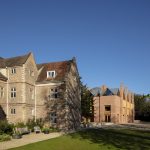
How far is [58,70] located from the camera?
4591cm

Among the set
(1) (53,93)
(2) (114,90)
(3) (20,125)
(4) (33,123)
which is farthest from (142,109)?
(3) (20,125)

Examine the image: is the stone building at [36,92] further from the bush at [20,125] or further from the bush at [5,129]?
the bush at [5,129]

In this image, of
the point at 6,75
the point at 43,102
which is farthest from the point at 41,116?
the point at 6,75

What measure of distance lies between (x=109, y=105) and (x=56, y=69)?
3919 centimetres

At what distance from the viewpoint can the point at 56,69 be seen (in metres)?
46.3

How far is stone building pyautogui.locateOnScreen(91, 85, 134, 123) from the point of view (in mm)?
81125

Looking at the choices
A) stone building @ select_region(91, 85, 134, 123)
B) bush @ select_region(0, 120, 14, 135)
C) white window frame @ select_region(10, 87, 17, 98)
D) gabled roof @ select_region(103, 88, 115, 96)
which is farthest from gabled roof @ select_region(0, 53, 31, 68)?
gabled roof @ select_region(103, 88, 115, 96)

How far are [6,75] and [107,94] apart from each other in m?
45.9

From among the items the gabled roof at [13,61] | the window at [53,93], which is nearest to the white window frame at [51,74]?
the window at [53,93]

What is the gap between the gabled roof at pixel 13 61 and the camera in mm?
43062

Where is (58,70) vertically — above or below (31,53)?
below

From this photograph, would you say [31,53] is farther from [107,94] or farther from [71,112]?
[107,94]

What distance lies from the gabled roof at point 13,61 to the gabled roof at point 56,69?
4.49m

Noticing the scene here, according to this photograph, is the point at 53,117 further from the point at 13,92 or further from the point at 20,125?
the point at 13,92
